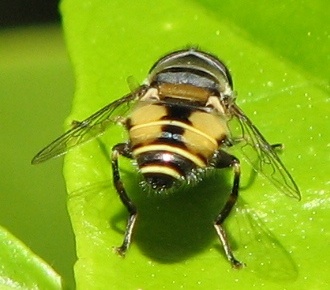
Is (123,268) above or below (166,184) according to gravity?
below

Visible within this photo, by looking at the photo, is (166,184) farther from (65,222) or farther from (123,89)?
(65,222)

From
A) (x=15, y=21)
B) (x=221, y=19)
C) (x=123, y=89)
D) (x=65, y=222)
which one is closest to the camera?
(x=123, y=89)

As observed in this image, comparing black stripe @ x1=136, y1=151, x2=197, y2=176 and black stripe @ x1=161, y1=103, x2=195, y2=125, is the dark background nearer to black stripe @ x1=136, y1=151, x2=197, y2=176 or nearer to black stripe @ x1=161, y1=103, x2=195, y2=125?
black stripe @ x1=161, y1=103, x2=195, y2=125

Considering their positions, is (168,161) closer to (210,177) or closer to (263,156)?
(263,156)

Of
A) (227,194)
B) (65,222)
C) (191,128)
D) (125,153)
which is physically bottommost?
(65,222)

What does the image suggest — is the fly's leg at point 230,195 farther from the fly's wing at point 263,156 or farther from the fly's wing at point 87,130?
the fly's wing at point 87,130

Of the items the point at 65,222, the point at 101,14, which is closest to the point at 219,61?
the point at 101,14

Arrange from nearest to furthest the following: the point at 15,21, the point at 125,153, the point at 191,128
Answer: the point at 191,128 → the point at 125,153 → the point at 15,21
